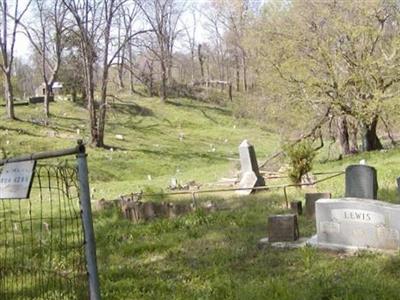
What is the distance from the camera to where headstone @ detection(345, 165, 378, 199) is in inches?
330

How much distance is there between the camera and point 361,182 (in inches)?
334

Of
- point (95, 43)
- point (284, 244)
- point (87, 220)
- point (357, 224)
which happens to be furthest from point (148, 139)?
point (87, 220)

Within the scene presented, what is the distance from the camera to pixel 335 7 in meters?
23.2

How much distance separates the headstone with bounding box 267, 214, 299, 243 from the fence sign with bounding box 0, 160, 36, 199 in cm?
513

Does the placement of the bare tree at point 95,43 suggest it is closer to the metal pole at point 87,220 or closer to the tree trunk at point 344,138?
the tree trunk at point 344,138

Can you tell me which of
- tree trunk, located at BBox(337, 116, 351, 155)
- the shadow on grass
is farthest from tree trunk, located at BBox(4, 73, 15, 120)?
tree trunk, located at BBox(337, 116, 351, 155)

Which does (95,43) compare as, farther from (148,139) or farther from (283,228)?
(283,228)

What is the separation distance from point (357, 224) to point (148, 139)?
29.1m

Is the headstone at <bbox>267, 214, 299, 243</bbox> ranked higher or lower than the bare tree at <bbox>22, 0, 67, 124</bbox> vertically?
lower

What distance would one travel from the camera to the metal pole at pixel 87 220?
3.88 meters

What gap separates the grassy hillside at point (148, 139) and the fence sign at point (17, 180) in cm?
1297

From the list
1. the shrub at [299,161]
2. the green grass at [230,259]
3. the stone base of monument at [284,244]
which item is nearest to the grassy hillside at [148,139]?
the green grass at [230,259]

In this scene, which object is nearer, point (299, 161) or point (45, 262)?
point (45, 262)

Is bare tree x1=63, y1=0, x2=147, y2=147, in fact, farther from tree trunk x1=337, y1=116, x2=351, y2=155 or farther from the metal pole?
the metal pole
